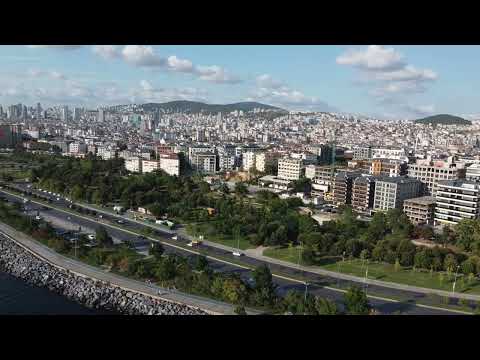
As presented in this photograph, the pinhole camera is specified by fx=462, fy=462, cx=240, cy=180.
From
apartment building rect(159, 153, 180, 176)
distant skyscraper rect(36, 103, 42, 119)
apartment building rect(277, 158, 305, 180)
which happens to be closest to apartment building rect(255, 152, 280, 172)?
apartment building rect(277, 158, 305, 180)

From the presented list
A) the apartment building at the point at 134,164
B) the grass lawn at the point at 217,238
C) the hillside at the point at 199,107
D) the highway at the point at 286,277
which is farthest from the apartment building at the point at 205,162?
the hillside at the point at 199,107

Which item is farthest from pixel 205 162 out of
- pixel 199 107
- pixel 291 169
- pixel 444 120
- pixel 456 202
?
pixel 199 107

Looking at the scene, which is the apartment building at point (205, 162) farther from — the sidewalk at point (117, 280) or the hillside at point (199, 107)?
the hillside at point (199, 107)

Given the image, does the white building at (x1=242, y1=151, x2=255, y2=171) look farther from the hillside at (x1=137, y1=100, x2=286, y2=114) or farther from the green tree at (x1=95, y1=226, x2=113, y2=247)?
the hillside at (x1=137, y1=100, x2=286, y2=114)
